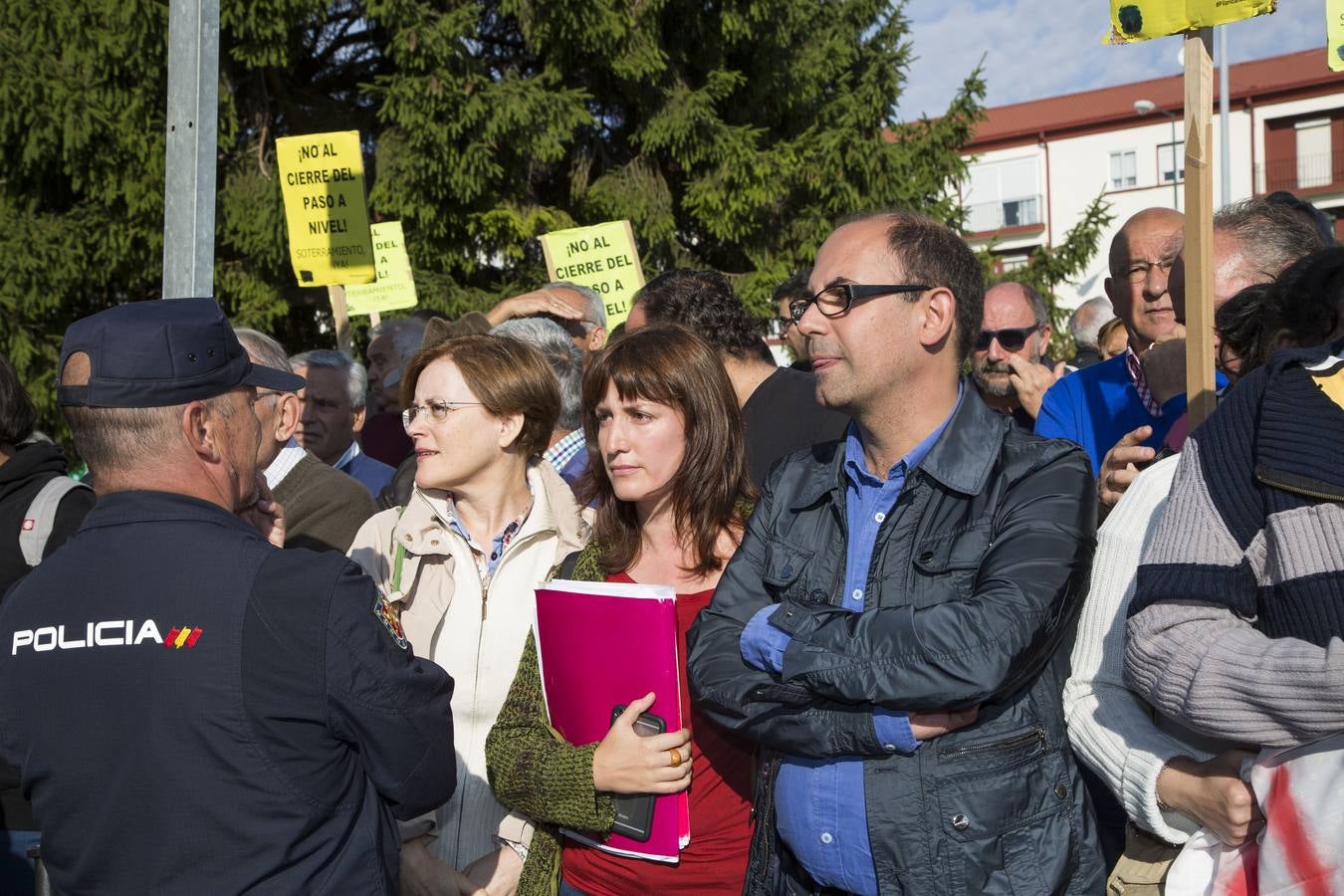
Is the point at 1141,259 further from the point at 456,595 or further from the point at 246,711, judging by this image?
the point at 246,711

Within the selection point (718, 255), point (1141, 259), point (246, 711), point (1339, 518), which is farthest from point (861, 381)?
point (718, 255)

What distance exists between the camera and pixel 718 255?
1489 cm

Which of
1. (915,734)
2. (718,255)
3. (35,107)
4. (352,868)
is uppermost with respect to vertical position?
(35,107)

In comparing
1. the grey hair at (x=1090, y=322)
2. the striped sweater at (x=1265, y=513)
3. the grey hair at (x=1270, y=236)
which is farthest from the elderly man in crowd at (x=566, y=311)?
the striped sweater at (x=1265, y=513)

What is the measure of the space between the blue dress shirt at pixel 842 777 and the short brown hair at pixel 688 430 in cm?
71

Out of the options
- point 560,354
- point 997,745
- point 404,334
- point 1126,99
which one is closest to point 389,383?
point 404,334

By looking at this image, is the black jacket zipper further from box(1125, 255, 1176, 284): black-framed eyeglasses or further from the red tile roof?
the red tile roof

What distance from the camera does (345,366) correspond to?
245 inches

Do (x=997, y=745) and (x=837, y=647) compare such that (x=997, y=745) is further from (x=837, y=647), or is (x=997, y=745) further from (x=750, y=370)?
(x=750, y=370)

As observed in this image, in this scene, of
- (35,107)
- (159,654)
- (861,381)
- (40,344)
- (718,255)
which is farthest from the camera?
(718,255)

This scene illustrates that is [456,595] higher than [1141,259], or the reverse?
[1141,259]

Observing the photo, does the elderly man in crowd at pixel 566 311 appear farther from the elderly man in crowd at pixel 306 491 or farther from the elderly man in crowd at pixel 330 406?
Result: the elderly man in crowd at pixel 306 491

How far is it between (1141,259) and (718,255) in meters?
11.2

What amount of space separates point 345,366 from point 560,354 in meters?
2.07
